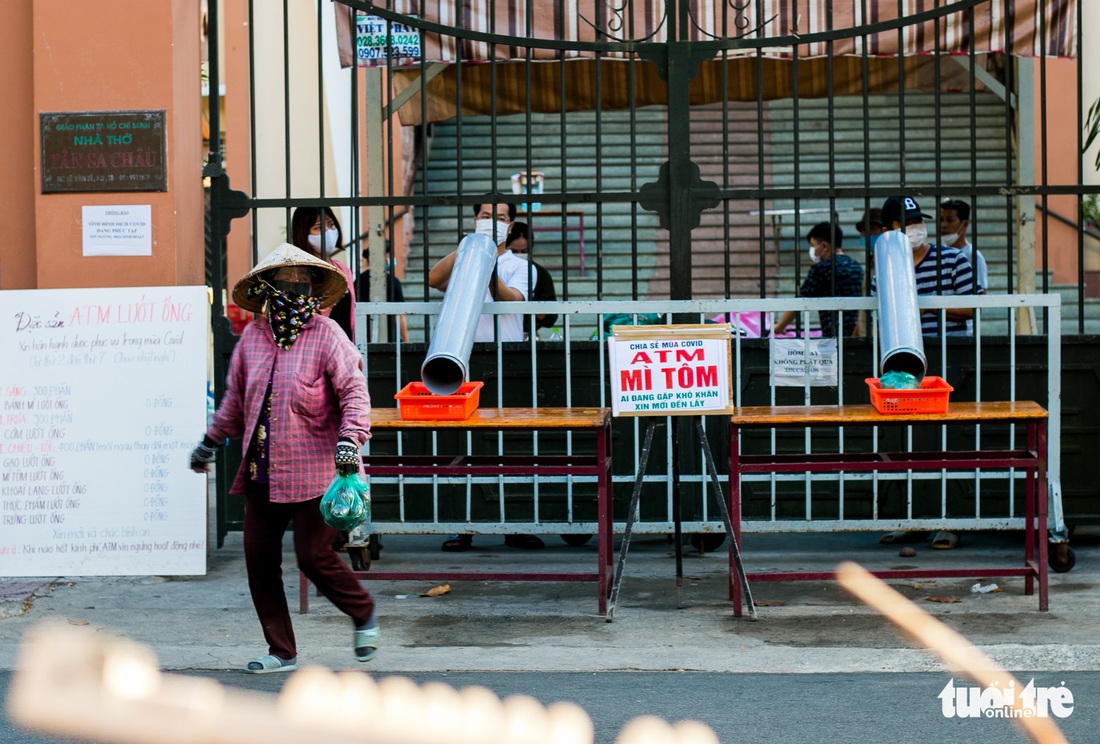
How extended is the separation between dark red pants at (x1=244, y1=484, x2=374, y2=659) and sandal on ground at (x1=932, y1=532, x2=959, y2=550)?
3926 millimetres

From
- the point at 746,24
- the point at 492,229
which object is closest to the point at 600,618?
the point at 492,229

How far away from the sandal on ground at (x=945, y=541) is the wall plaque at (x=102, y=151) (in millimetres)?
4793

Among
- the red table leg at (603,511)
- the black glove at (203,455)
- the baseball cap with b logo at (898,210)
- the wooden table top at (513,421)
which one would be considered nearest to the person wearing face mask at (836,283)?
the baseball cap with b logo at (898,210)

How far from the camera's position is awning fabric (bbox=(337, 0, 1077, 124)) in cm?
802

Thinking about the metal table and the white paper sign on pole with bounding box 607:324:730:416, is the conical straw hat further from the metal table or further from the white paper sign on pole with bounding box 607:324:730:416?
the metal table

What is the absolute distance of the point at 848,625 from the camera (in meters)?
6.36

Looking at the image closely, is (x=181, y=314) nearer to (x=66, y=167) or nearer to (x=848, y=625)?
(x=66, y=167)

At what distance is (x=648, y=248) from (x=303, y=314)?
9.99 m

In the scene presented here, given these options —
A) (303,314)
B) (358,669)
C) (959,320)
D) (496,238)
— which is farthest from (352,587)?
(959,320)

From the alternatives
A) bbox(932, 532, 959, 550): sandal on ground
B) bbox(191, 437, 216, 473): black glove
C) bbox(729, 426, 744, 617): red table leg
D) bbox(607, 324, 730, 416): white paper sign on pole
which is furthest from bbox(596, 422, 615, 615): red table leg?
bbox(932, 532, 959, 550): sandal on ground

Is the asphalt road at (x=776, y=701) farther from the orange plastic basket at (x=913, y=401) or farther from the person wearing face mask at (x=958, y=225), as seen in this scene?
the person wearing face mask at (x=958, y=225)

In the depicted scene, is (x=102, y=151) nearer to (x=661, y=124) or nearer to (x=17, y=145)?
(x=17, y=145)

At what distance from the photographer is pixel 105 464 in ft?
24.4

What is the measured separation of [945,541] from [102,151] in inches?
206
